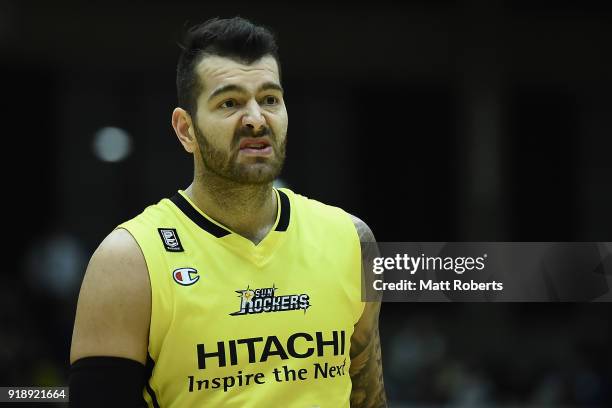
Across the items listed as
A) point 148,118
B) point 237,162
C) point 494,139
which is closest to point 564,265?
point 237,162

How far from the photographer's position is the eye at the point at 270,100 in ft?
11.5

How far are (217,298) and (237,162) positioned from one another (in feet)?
1.66

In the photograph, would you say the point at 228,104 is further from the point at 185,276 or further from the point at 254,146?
the point at 185,276

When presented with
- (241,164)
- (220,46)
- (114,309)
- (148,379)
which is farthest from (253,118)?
(148,379)

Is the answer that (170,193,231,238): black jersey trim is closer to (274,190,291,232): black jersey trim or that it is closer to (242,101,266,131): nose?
(274,190,291,232): black jersey trim

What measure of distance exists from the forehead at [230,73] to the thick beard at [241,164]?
180 mm

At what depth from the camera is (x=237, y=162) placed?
3.45 metres

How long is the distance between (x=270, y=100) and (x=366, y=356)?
1.17 meters

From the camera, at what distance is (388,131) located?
15320 mm

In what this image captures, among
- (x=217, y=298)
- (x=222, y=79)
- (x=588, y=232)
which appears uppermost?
(x=588, y=232)

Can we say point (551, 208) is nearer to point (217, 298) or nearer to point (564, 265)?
point (564, 265)

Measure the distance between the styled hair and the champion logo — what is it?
2.00ft

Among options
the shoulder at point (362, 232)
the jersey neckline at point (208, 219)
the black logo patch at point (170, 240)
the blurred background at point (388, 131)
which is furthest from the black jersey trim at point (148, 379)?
the blurred background at point (388, 131)

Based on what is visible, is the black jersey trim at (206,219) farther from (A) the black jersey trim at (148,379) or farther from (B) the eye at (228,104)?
(A) the black jersey trim at (148,379)
